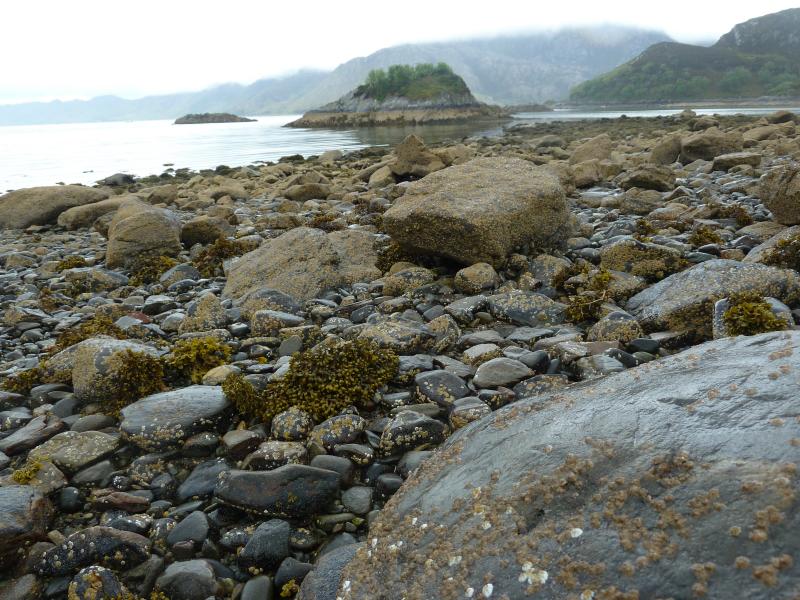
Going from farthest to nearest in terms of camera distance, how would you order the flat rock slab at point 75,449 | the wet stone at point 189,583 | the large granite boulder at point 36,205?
the large granite boulder at point 36,205 < the flat rock slab at point 75,449 < the wet stone at point 189,583

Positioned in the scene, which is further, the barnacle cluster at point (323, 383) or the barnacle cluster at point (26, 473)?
the barnacle cluster at point (323, 383)

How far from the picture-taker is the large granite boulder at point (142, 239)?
11891mm

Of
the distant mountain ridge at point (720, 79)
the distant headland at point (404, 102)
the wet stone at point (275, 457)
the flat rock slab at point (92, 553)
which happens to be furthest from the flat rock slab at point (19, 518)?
the distant mountain ridge at point (720, 79)

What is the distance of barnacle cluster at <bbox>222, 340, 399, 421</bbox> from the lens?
16.5 feet

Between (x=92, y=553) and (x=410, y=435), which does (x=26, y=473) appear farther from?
(x=410, y=435)

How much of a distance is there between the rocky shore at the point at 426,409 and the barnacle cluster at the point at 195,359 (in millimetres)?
34

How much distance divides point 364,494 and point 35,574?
2.16m

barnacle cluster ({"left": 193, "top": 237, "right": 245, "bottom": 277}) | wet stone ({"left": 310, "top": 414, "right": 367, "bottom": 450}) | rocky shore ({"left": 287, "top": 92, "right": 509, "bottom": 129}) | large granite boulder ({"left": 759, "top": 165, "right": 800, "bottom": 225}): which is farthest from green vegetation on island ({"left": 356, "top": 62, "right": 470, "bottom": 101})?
wet stone ({"left": 310, "top": 414, "right": 367, "bottom": 450})

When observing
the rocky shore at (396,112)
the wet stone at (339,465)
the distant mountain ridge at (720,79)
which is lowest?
the wet stone at (339,465)

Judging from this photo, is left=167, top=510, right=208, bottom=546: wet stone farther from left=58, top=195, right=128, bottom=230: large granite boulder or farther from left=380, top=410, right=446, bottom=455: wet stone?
left=58, top=195, right=128, bottom=230: large granite boulder

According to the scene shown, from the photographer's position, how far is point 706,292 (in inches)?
227

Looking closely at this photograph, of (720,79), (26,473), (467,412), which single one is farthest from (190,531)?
(720,79)

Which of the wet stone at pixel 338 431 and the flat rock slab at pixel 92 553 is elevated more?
the wet stone at pixel 338 431

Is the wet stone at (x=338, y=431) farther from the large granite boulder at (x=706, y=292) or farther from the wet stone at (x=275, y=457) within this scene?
the large granite boulder at (x=706, y=292)
